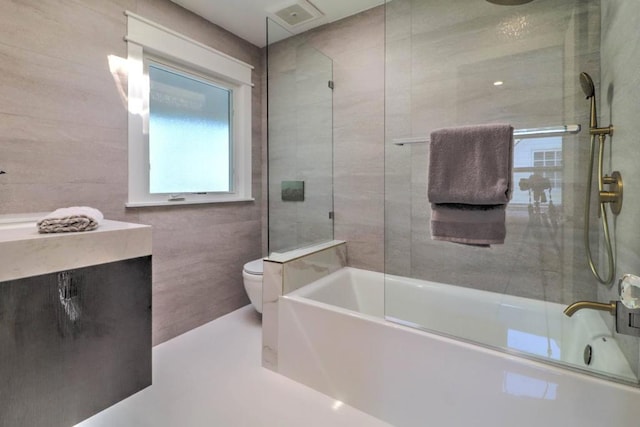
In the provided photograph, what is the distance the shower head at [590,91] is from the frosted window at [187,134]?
2500 mm

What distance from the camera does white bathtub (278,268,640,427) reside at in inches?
43.1

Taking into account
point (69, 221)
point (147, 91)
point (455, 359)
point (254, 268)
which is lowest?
point (455, 359)

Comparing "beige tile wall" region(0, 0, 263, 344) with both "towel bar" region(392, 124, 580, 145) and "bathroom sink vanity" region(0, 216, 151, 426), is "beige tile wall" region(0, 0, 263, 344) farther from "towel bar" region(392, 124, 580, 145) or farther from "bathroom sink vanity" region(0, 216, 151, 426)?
"towel bar" region(392, 124, 580, 145)

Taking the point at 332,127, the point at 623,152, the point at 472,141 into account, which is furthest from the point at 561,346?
the point at 332,127

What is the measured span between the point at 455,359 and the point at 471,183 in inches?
31.4

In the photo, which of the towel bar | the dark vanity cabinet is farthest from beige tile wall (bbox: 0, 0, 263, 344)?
the towel bar

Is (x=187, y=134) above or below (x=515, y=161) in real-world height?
above

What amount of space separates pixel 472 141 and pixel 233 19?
2.08 meters

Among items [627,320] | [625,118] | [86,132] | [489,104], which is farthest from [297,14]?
[627,320]

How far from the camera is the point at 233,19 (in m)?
2.38

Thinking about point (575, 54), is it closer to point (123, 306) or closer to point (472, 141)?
point (472, 141)

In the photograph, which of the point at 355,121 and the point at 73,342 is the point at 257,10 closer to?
the point at 355,121

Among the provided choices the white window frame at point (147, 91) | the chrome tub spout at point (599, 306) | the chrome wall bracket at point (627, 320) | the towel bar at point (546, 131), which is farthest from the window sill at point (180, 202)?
the chrome wall bracket at point (627, 320)

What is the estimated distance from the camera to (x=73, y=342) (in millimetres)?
1287
